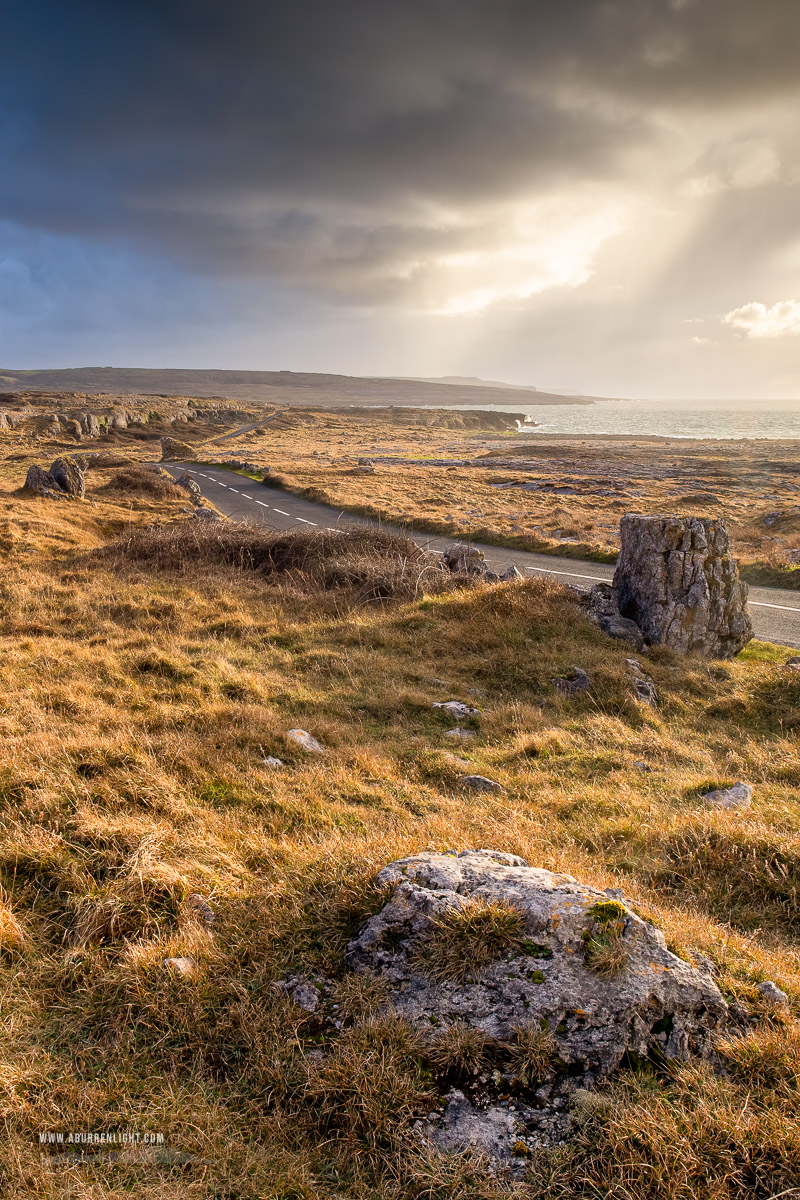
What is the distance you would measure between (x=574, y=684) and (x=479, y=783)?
3555mm

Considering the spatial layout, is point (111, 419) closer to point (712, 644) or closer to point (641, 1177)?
point (712, 644)

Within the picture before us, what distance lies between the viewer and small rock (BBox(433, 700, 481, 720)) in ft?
26.9

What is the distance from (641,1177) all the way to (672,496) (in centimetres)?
4243

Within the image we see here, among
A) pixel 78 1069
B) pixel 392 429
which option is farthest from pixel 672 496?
pixel 392 429

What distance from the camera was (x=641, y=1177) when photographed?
2.31m

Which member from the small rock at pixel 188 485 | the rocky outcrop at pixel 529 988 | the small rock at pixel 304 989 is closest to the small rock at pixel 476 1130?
the rocky outcrop at pixel 529 988

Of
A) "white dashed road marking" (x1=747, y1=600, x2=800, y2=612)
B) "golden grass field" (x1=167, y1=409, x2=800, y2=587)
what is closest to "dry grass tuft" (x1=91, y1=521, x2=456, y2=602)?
"white dashed road marking" (x1=747, y1=600, x2=800, y2=612)

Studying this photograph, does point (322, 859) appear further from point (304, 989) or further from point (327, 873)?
point (304, 989)

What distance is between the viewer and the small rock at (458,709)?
8212 millimetres

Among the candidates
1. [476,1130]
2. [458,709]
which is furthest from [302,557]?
[476,1130]

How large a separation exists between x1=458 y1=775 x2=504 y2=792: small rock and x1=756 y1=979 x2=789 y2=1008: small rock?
10.5 ft

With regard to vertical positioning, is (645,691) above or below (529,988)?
below

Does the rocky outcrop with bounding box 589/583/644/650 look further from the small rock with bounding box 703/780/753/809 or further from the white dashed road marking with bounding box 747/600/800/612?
the white dashed road marking with bounding box 747/600/800/612

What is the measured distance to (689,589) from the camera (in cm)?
1138
